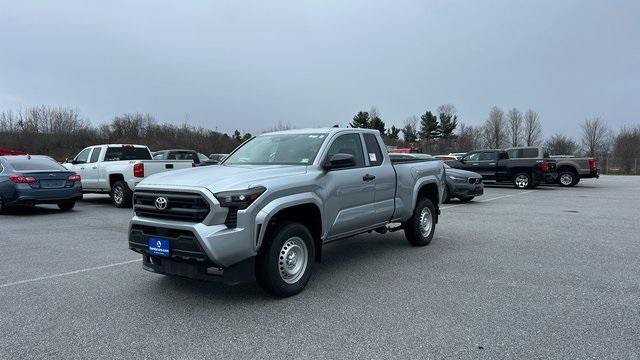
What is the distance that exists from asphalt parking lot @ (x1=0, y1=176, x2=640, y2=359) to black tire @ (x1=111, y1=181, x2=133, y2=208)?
501 cm

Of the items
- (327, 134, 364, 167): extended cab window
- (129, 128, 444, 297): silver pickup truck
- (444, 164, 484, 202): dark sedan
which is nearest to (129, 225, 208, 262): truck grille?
(129, 128, 444, 297): silver pickup truck

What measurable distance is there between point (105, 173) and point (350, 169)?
10.5 meters

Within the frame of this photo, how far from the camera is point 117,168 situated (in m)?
13.8

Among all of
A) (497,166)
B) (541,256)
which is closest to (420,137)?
(497,166)

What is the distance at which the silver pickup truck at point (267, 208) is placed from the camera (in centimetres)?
464

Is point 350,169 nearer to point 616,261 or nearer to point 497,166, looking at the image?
point 616,261

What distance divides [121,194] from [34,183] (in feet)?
7.56

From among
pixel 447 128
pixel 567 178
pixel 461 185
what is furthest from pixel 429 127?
pixel 461 185

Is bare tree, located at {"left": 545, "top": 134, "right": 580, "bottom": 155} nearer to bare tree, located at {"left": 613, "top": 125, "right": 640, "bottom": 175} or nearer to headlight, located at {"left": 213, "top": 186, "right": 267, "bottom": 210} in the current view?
bare tree, located at {"left": 613, "top": 125, "right": 640, "bottom": 175}

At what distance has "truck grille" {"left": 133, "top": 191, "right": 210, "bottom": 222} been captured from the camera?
4684 mm

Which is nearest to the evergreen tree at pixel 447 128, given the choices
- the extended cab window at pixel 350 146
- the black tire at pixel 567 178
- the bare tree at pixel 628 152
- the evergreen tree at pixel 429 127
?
the evergreen tree at pixel 429 127

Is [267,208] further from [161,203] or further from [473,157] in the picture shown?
[473,157]

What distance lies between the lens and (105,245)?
8.14 meters

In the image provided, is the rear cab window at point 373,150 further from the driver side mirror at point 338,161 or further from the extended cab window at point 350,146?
the driver side mirror at point 338,161
